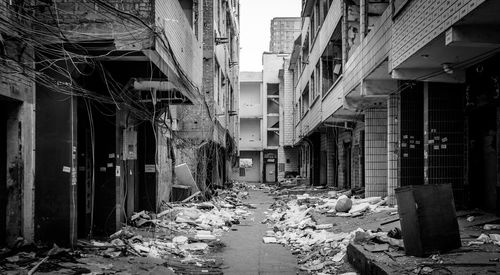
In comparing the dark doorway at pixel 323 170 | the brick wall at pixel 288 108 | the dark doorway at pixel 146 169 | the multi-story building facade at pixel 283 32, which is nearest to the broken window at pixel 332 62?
the dark doorway at pixel 323 170

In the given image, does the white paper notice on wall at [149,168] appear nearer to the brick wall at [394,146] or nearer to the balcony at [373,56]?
the balcony at [373,56]

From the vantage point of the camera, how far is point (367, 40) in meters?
12.0

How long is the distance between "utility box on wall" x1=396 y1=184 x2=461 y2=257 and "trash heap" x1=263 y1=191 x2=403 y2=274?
78cm

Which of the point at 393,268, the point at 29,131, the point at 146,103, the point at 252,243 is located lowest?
the point at 252,243

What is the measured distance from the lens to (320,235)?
34.3 ft

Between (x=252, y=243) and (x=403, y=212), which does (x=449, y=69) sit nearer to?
(x=403, y=212)

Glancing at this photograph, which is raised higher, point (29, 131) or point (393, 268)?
point (29, 131)

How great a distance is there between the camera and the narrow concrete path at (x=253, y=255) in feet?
27.3

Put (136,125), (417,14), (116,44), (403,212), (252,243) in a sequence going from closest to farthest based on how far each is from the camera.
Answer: (403,212)
(116,44)
(417,14)
(252,243)
(136,125)

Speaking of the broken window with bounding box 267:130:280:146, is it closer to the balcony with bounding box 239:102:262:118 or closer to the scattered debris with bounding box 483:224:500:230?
the balcony with bounding box 239:102:262:118

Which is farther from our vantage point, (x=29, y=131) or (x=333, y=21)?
(x=333, y=21)

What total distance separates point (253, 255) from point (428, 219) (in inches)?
177

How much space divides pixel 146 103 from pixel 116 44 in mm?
4998

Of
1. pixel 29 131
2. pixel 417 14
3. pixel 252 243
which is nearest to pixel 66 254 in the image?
pixel 29 131
